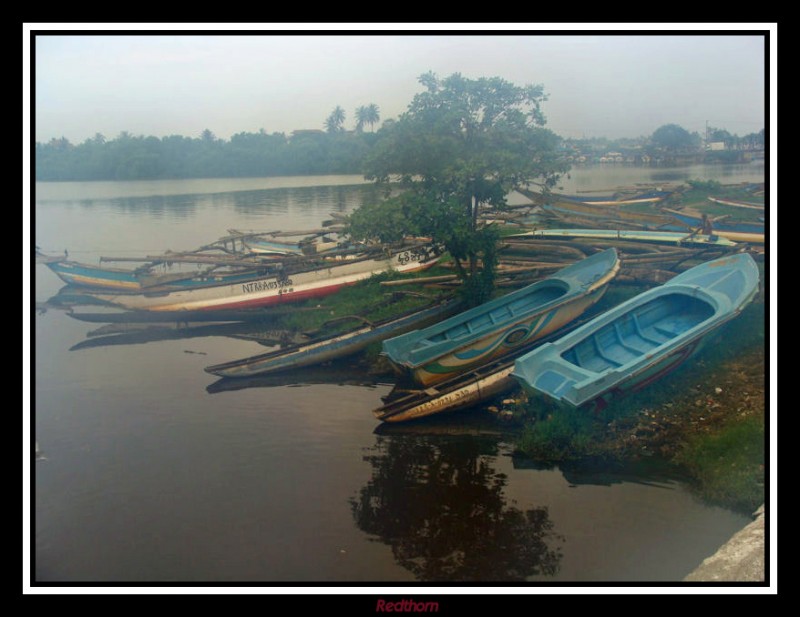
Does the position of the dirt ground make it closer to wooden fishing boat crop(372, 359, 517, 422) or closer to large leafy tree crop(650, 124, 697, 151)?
wooden fishing boat crop(372, 359, 517, 422)

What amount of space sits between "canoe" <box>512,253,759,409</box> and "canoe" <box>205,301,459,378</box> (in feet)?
6.59

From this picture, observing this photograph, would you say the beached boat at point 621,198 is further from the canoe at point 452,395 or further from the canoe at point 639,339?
the canoe at point 452,395

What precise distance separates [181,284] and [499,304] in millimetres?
5481

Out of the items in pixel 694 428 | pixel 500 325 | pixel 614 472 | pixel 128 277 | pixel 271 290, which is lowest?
pixel 614 472

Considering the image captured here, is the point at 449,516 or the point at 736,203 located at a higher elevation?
the point at 736,203

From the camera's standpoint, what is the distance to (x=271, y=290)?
10039mm

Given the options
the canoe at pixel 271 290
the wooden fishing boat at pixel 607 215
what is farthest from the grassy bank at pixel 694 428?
the canoe at pixel 271 290

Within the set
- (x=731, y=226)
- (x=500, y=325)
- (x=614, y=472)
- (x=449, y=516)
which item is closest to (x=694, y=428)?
(x=614, y=472)

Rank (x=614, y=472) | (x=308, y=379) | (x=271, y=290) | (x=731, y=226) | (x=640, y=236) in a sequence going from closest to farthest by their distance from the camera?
1. (x=614, y=472)
2. (x=308, y=379)
3. (x=731, y=226)
4. (x=640, y=236)
5. (x=271, y=290)

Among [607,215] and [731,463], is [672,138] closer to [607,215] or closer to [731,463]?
[607,215]

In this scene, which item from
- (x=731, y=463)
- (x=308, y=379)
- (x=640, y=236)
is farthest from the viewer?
(x=640, y=236)

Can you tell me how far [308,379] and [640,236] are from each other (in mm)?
5197
